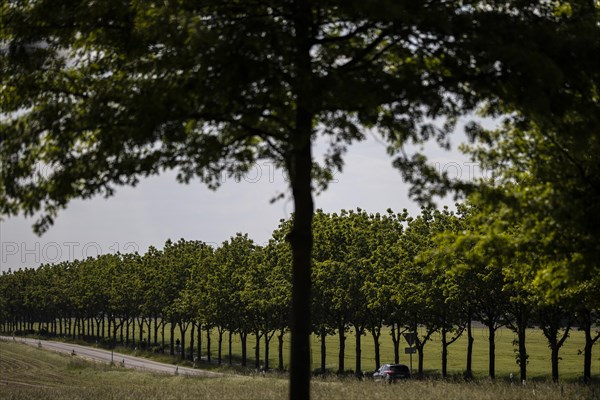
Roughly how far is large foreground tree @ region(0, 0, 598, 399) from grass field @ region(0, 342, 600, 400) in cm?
1140

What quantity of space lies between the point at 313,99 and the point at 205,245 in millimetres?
84174

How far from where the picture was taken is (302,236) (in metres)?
12.4

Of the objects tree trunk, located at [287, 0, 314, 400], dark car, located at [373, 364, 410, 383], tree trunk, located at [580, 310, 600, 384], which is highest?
tree trunk, located at [287, 0, 314, 400]

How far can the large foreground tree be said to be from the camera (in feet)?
36.3

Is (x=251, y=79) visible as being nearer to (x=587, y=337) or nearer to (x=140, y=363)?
(x=587, y=337)

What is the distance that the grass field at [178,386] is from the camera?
23031 millimetres

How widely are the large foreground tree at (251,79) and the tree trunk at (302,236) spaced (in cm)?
2

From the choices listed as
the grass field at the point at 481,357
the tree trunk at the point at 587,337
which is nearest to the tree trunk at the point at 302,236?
the tree trunk at the point at 587,337

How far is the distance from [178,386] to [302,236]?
2693cm

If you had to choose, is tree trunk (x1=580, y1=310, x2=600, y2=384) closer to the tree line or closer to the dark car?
the tree line

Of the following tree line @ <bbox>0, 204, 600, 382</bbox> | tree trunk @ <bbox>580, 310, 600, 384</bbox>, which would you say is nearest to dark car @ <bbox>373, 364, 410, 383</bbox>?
tree line @ <bbox>0, 204, 600, 382</bbox>

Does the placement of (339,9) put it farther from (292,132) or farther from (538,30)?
(538,30)

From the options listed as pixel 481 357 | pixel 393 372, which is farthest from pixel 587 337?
pixel 481 357

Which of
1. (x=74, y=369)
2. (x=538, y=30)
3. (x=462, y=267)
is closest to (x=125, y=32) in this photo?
(x=538, y=30)
